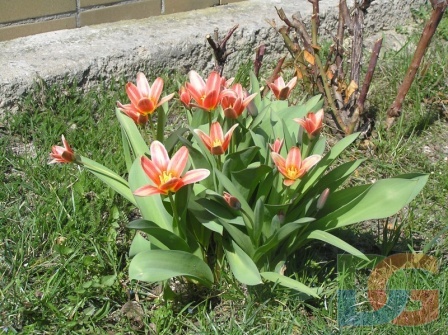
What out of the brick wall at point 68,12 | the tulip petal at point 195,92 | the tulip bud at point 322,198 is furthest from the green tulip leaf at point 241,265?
the brick wall at point 68,12

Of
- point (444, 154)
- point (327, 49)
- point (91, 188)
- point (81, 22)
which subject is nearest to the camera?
point (91, 188)

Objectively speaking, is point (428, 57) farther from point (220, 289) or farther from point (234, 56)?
point (220, 289)

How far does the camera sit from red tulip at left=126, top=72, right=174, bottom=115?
7.73 feet

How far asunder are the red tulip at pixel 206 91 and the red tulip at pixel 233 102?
32 mm

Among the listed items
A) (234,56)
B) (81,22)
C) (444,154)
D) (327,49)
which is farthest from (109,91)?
(444,154)

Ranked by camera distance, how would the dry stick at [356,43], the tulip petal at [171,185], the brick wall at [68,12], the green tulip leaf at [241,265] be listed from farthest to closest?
1. the brick wall at [68,12]
2. the dry stick at [356,43]
3. the green tulip leaf at [241,265]
4. the tulip petal at [171,185]

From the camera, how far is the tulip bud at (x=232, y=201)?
2.28 m

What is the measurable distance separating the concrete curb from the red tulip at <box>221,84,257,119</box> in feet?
4.50

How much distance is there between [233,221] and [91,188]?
33.2 inches

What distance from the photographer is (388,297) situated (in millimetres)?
2594

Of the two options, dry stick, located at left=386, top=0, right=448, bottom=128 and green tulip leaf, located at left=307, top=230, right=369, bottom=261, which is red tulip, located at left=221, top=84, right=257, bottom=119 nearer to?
green tulip leaf, located at left=307, top=230, right=369, bottom=261

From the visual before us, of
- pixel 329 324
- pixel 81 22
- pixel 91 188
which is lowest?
pixel 329 324

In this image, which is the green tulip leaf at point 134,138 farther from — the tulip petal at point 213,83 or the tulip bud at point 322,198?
the tulip bud at point 322,198

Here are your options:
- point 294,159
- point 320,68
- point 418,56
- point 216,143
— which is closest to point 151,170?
point 216,143
